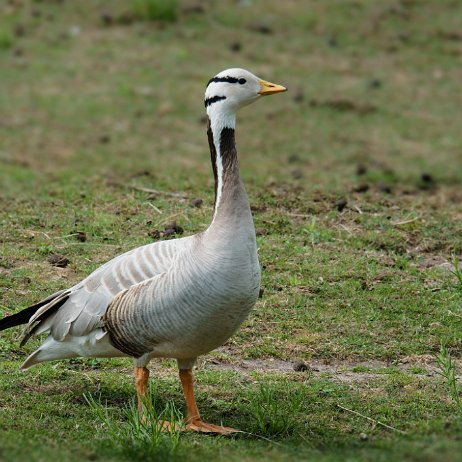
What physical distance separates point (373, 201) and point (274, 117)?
158 inches

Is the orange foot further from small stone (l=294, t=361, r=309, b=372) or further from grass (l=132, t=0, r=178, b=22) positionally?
grass (l=132, t=0, r=178, b=22)

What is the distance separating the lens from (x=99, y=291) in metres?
6.19

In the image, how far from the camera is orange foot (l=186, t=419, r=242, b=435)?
5.95 meters

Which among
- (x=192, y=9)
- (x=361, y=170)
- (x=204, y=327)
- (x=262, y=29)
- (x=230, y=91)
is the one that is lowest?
(x=361, y=170)

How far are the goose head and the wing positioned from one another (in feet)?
2.75

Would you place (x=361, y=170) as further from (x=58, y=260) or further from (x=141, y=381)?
(x=141, y=381)

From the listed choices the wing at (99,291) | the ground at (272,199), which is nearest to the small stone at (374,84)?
the ground at (272,199)

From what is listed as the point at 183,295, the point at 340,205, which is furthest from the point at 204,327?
the point at 340,205

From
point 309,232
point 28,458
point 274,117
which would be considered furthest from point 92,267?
point 274,117

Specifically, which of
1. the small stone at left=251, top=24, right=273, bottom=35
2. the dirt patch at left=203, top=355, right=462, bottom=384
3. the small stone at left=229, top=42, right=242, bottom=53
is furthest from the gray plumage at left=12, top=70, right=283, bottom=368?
the small stone at left=251, top=24, right=273, bottom=35

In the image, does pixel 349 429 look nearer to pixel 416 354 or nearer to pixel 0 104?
pixel 416 354

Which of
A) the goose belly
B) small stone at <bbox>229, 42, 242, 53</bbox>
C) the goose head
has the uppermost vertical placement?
the goose head

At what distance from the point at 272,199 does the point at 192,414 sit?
4018 millimetres

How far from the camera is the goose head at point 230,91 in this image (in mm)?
6168
